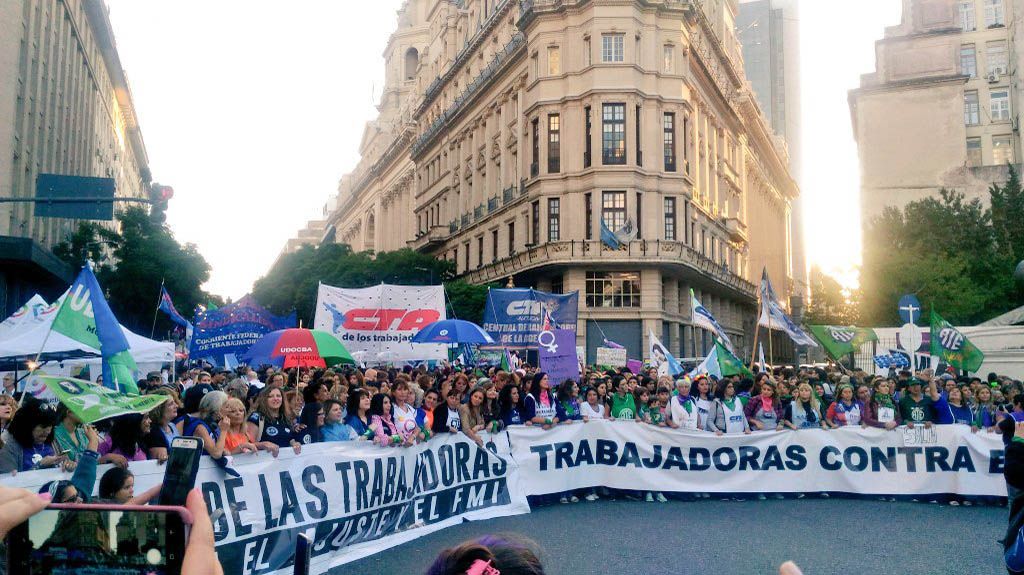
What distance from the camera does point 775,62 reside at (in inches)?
4345

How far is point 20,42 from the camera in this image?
30578mm

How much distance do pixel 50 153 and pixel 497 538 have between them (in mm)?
41503

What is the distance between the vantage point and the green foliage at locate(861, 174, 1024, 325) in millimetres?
38312

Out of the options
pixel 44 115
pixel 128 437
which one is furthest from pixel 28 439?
pixel 44 115

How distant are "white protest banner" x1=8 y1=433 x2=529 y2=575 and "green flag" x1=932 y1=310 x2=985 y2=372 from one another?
42.9 feet

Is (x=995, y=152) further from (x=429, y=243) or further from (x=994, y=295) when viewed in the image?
(x=429, y=243)

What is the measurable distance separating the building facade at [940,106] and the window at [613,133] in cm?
2328

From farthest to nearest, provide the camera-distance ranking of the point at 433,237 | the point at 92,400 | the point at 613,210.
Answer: the point at 433,237, the point at 613,210, the point at 92,400

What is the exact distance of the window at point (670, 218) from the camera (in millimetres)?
43281

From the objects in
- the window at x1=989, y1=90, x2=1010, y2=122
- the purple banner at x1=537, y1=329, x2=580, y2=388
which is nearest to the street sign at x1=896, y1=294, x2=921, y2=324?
the purple banner at x1=537, y1=329, x2=580, y2=388

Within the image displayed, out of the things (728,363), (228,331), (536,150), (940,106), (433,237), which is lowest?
(728,363)

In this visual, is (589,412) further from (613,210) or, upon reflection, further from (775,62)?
(775,62)

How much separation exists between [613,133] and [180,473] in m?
42.1

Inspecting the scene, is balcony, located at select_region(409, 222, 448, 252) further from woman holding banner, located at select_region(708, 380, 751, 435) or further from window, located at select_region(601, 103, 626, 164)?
woman holding banner, located at select_region(708, 380, 751, 435)
